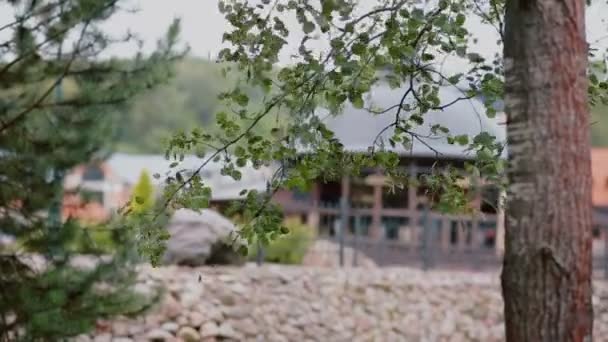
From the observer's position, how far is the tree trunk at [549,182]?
5.47 ft

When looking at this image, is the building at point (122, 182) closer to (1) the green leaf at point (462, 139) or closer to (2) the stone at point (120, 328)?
(1) the green leaf at point (462, 139)

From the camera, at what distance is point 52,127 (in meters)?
4.07

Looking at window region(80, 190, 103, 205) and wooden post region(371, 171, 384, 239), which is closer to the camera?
window region(80, 190, 103, 205)

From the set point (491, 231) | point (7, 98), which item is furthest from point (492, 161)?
point (491, 231)

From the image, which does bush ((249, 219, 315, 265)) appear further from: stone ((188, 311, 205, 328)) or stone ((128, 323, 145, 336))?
stone ((128, 323, 145, 336))

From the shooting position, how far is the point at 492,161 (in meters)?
2.24

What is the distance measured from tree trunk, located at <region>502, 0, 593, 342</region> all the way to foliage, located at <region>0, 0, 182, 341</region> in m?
2.56

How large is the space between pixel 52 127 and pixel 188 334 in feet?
8.89

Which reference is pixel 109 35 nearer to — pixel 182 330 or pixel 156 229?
pixel 156 229

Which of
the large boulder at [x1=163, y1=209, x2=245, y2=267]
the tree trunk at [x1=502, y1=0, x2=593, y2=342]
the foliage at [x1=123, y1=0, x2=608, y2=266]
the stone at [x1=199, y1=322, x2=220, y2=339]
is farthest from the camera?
the large boulder at [x1=163, y1=209, x2=245, y2=267]

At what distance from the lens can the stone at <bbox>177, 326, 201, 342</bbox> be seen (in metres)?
6.35

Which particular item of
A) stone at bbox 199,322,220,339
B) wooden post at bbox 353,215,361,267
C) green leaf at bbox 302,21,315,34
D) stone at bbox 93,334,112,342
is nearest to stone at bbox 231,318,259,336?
stone at bbox 199,322,220,339

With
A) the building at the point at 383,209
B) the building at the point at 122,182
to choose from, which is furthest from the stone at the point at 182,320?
the building at the point at 383,209

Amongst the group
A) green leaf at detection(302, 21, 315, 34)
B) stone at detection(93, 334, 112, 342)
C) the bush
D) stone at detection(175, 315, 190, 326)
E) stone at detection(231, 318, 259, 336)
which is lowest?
stone at detection(93, 334, 112, 342)
